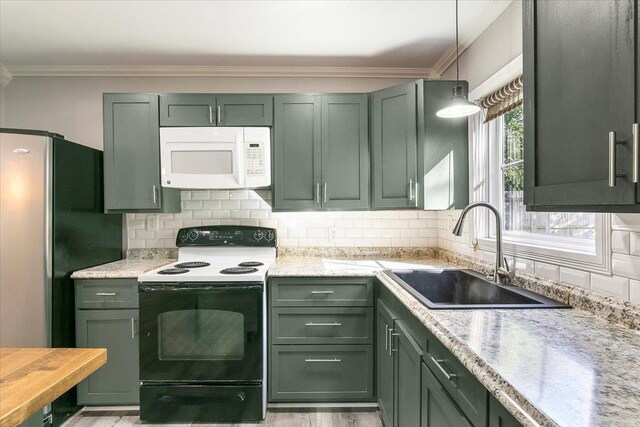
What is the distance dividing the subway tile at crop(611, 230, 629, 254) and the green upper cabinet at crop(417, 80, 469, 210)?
118 centimetres

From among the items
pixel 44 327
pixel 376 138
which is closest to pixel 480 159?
pixel 376 138

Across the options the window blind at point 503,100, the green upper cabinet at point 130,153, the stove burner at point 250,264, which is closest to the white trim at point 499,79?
the window blind at point 503,100

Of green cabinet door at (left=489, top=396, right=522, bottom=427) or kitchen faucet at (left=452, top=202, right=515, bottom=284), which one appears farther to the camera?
kitchen faucet at (left=452, top=202, right=515, bottom=284)


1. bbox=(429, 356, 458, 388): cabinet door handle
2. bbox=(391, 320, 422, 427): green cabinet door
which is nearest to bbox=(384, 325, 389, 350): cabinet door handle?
bbox=(391, 320, 422, 427): green cabinet door

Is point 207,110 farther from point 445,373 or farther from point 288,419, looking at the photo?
point 445,373

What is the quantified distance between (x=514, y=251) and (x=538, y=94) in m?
1.07

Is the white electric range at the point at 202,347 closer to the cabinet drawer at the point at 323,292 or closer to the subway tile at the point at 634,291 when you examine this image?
the cabinet drawer at the point at 323,292

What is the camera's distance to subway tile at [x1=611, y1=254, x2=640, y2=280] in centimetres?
119

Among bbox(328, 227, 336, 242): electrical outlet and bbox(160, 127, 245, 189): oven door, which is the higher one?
bbox(160, 127, 245, 189): oven door

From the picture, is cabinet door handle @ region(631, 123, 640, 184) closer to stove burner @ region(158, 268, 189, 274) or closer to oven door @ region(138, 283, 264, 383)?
oven door @ region(138, 283, 264, 383)

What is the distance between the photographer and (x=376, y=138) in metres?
2.60

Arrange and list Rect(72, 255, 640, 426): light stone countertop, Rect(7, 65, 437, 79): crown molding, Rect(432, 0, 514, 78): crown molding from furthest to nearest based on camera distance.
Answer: Rect(7, 65, 437, 79): crown molding, Rect(432, 0, 514, 78): crown molding, Rect(72, 255, 640, 426): light stone countertop

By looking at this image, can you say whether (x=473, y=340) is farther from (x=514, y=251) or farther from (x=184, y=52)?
(x=184, y=52)

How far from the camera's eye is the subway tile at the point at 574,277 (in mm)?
1396
